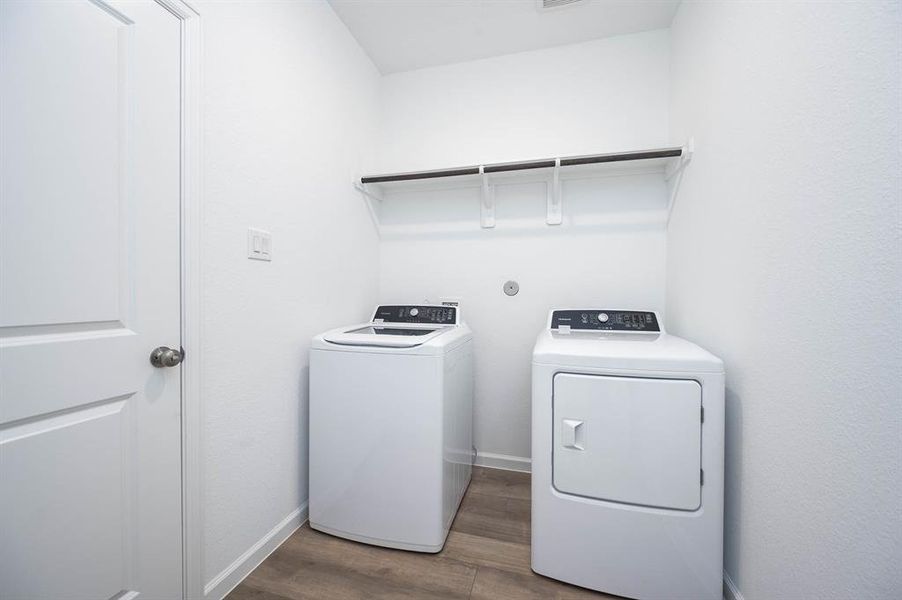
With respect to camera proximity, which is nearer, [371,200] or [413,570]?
[413,570]

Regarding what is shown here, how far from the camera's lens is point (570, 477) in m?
1.26

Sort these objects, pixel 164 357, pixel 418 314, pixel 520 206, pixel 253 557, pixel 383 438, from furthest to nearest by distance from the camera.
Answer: pixel 520 206 → pixel 418 314 → pixel 383 438 → pixel 253 557 → pixel 164 357

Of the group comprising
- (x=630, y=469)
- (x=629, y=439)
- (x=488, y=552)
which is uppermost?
(x=629, y=439)

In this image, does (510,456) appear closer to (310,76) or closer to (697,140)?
(697,140)

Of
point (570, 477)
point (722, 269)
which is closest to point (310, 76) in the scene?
point (722, 269)

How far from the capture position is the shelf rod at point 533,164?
65.8 inches

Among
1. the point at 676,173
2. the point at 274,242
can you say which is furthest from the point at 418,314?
the point at 676,173

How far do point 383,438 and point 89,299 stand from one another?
41.3 inches

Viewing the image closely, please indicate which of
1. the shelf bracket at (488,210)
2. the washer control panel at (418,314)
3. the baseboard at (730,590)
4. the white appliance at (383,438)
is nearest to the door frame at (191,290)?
the white appliance at (383,438)

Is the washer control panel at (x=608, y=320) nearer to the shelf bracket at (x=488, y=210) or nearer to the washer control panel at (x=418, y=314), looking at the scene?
the washer control panel at (x=418, y=314)

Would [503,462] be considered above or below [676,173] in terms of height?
below

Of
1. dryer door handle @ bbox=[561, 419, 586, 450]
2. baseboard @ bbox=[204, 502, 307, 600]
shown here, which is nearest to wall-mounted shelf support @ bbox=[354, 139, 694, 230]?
dryer door handle @ bbox=[561, 419, 586, 450]

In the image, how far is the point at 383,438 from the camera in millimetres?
1445

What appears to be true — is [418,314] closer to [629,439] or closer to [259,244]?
[259,244]
